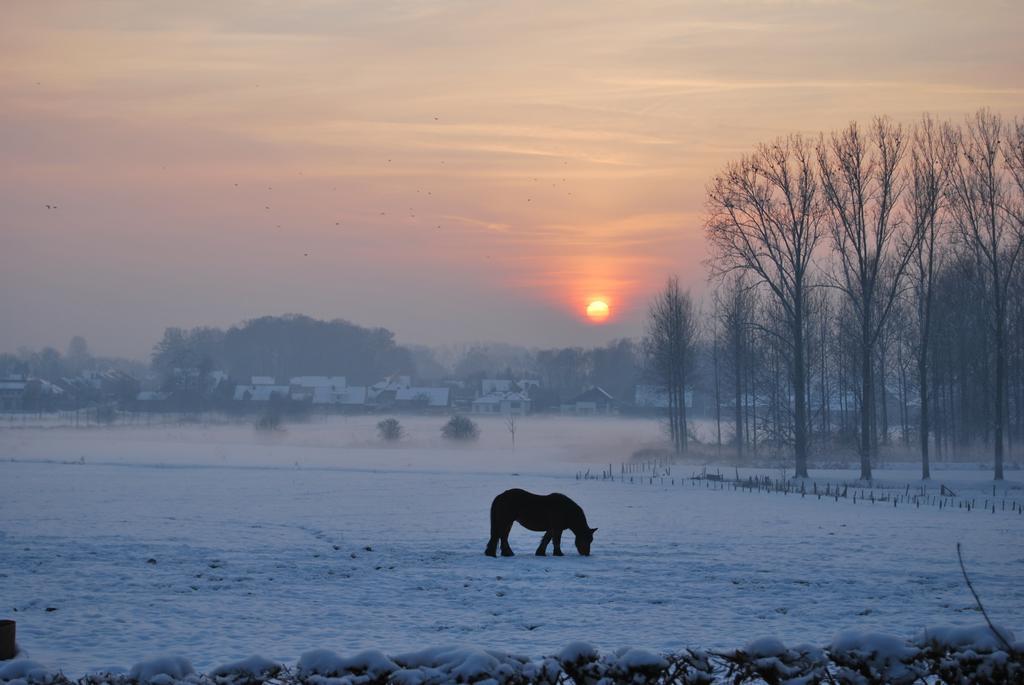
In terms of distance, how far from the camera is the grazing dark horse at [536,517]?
20.2m

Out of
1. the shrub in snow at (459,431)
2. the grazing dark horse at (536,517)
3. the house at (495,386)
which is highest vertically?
the house at (495,386)

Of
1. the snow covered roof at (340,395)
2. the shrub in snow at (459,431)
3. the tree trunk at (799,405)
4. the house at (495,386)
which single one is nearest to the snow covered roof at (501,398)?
the house at (495,386)

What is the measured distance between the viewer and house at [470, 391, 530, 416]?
143 metres

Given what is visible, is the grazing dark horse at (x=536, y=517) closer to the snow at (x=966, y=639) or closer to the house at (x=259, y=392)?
the snow at (x=966, y=639)

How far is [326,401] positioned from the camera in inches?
5827

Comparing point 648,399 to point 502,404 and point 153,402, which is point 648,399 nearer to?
point 502,404

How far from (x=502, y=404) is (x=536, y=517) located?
126 m

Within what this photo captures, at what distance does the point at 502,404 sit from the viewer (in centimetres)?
14588

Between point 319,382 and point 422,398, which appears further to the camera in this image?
point 319,382

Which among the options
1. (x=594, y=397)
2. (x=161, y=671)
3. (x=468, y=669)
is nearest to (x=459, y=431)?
(x=594, y=397)

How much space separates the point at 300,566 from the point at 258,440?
83.6 m

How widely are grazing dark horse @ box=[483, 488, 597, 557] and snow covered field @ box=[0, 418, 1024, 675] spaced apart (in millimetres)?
431

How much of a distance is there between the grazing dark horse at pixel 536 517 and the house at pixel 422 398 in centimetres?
12216

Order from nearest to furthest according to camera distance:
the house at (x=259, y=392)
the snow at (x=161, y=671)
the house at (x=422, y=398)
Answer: the snow at (x=161, y=671) < the house at (x=259, y=392) < the house at (x=422, y=398)
